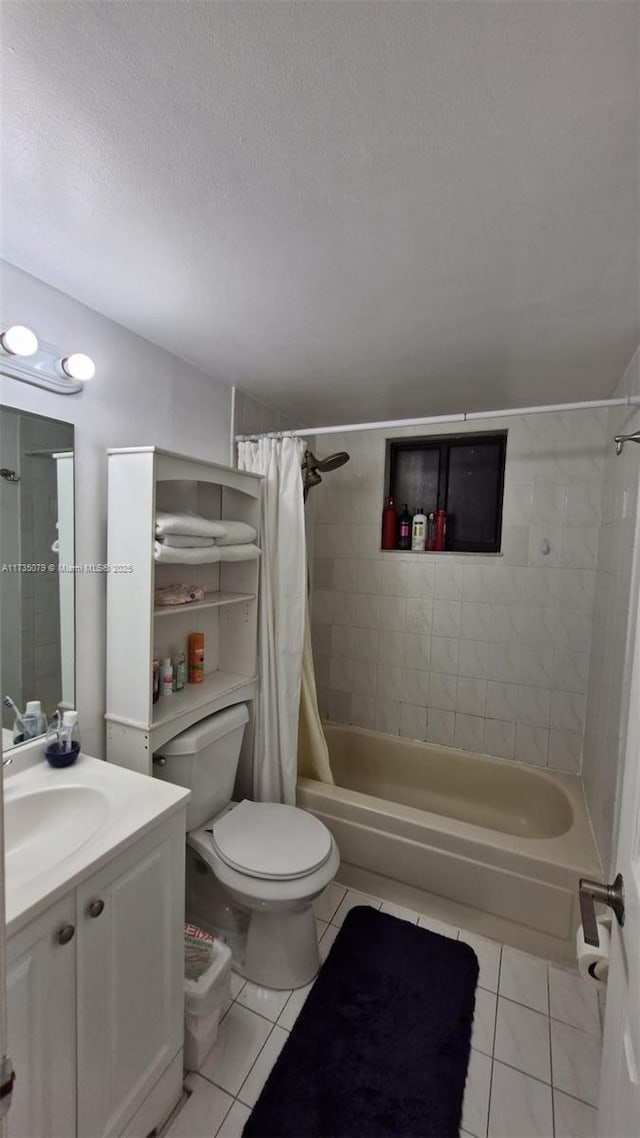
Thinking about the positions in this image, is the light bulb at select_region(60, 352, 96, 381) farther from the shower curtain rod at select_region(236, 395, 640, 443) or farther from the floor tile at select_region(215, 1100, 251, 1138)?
the floor tile at select_region(215, 1100, 251, 1138)

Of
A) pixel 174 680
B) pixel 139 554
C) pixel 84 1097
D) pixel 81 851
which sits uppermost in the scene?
pixel 139 554

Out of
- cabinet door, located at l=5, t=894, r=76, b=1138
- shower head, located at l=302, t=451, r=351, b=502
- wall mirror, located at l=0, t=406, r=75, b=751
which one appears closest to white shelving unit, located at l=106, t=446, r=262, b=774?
wall mirror, located at l=0, t=406, r=75, b=751

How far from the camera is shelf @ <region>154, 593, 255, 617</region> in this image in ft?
5.21

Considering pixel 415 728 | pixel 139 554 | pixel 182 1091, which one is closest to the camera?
pixel 182 1091

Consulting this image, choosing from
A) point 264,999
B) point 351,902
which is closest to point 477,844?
point 351,902

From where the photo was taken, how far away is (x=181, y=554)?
1525 mm

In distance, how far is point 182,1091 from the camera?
4.07ft

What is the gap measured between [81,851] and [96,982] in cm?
28

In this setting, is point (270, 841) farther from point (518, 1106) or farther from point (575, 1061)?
point (575, 1061)

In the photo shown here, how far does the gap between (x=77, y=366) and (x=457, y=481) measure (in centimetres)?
204

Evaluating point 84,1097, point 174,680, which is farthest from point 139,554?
point 84,1097

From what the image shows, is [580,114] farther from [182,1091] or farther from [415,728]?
[415,728]

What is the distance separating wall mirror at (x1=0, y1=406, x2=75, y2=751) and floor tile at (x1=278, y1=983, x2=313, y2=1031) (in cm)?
121

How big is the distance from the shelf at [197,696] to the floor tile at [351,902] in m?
1.02
